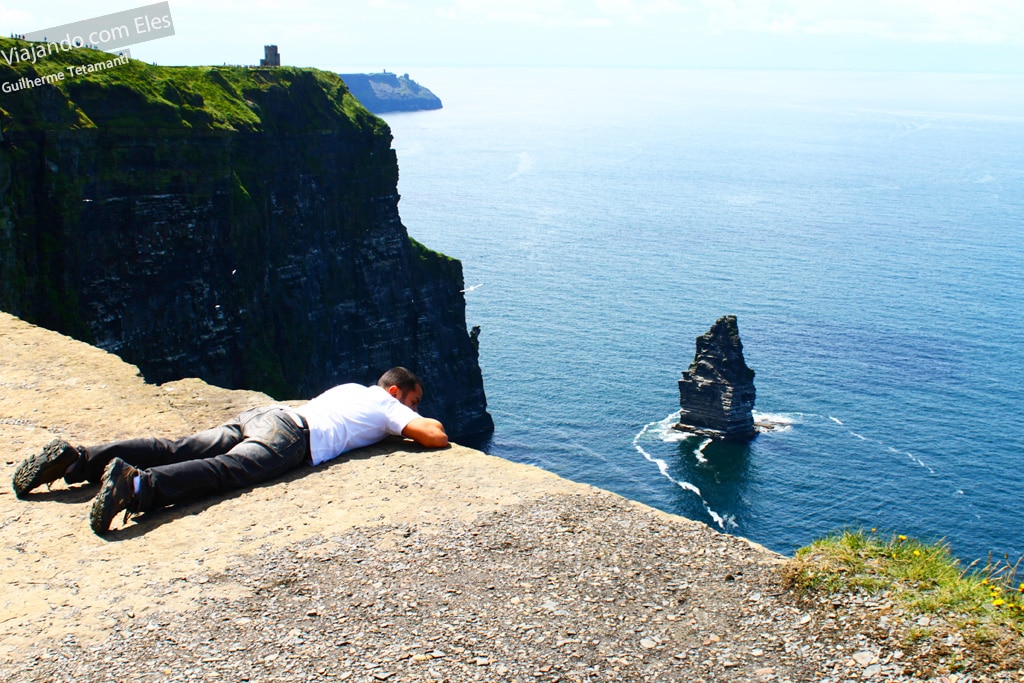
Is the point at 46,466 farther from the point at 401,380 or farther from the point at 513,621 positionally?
the point at 513,621

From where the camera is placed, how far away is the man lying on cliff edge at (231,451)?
39.2ft

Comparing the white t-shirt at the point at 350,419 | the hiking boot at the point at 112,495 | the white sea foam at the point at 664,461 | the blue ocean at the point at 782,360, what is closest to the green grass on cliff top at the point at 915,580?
the white t-shirt at the point at 350,419

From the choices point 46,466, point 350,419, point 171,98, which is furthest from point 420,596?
point 171,98

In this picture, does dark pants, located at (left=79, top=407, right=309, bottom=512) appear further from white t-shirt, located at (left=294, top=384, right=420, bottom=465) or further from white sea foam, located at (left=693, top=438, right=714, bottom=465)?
white sea foam, located at (left=693, top=438, right=714, bottom=465)

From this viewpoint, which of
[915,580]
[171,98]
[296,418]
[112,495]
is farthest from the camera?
[171,98]

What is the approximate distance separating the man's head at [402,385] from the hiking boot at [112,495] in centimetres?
395

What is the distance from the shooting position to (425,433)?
14445 millimetres

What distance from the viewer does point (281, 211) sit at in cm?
8031

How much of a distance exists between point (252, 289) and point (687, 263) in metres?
93.9

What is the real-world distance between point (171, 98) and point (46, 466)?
60.9m

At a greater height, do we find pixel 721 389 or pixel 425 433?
pixel 425 433

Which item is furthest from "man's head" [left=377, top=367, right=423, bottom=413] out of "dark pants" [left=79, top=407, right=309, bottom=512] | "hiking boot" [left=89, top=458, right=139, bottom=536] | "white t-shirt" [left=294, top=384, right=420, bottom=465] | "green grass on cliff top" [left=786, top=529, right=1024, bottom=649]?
"green grass on cliff top" [left=786, top=529, right=1024, bottom=649]

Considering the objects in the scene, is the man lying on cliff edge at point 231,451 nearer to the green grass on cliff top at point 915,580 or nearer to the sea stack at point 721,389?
the green grass on cliff top at point 915,580

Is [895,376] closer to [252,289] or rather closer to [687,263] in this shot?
[687,263]
